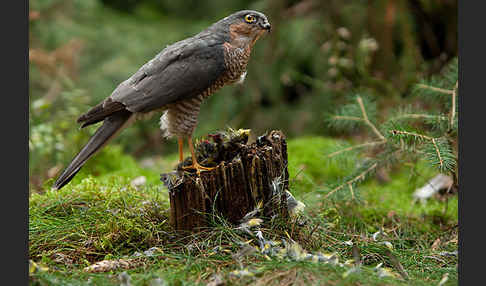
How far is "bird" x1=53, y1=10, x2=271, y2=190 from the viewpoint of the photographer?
351 centimetres

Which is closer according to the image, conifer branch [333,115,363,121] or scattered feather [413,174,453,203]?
conifer branch [333,115,363,121]

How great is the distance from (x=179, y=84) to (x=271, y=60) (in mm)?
3831

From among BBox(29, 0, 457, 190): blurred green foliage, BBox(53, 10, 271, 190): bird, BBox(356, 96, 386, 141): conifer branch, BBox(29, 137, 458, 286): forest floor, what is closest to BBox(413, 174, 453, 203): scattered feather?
BBox(29, 137, 458, 286): forest floor

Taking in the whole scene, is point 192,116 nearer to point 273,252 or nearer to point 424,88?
point 273,252

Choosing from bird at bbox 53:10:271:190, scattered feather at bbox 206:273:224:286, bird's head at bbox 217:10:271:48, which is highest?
bird's head at bbox 217:10:271:48

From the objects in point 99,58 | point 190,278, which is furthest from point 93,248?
point 99,58

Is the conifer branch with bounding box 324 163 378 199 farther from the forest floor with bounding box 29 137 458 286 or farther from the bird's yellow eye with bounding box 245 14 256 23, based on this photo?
the bird's yellow eye with bounding box 245 14 256 23

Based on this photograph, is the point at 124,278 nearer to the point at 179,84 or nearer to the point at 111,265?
the point at 111,265

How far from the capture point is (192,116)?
12.3 feet

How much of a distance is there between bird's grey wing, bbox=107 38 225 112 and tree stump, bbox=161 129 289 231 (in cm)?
57

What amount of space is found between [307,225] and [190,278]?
3.66 ft

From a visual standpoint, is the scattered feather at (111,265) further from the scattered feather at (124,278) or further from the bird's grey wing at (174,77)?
the bird's grey wing at (174,77)

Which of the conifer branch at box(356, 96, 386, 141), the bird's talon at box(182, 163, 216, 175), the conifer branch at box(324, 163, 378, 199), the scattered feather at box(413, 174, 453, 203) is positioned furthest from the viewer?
the scattered feather at box(413, 174, 453, 203)

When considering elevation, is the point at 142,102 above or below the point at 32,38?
below
